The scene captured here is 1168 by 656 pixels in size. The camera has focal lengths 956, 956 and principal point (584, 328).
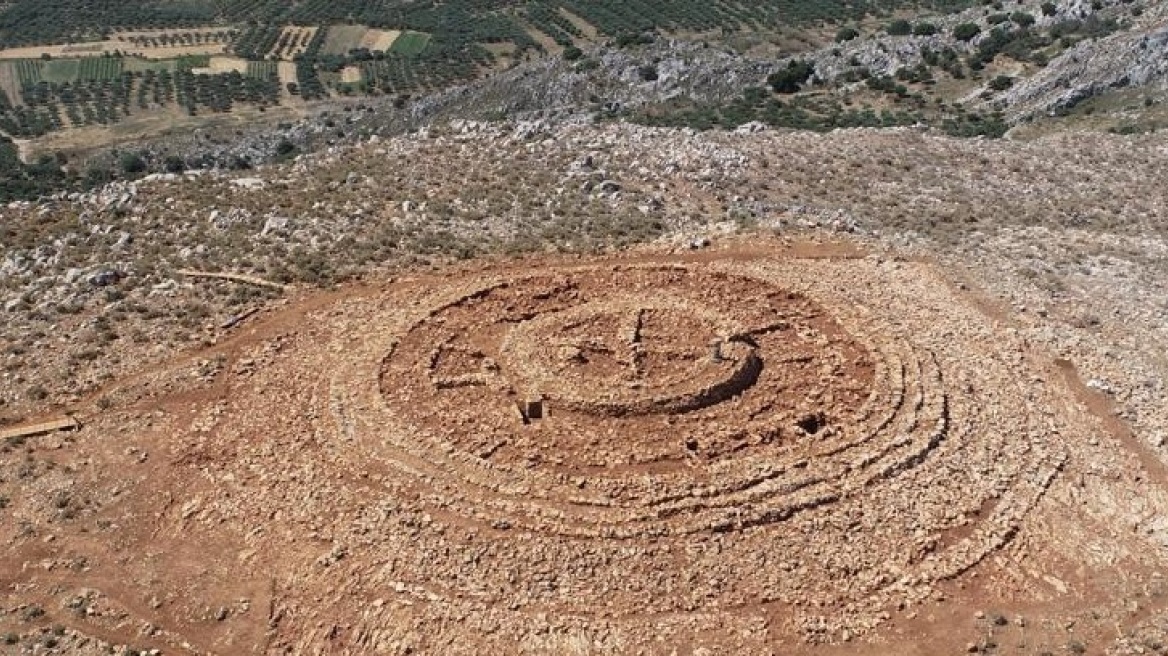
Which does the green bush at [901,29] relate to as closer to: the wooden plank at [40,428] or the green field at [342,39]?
the green field at [342,39]

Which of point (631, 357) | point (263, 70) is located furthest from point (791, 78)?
point (263, 70)

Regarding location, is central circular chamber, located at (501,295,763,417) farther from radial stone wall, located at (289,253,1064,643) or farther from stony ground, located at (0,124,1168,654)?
stony ground, located at (0,124,1168,654)

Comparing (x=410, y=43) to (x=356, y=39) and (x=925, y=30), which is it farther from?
(x=925, y=30)

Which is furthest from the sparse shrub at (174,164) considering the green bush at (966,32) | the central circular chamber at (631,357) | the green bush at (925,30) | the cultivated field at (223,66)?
the green bush at (966,32)

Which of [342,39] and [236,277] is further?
[342,39]

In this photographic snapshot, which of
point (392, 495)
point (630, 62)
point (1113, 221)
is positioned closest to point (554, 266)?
point (392, 495)

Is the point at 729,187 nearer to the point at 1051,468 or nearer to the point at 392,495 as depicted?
the point at 1051,468
